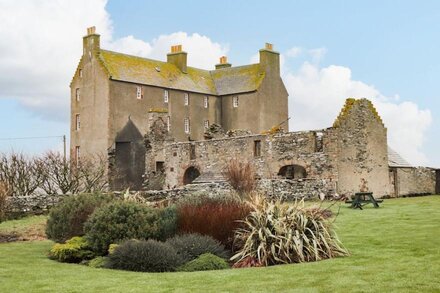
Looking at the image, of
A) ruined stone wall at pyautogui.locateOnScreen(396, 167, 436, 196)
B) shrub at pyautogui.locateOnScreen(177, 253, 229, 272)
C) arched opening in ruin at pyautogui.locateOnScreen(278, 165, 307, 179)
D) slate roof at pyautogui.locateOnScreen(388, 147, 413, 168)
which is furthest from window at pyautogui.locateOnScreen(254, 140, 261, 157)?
shrub at pyautogui.locateOnScreen(177, 253, 229, 272)

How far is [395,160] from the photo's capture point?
41.3m

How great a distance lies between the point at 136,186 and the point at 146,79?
956 cm

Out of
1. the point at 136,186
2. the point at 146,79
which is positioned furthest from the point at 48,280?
the point at 146,79

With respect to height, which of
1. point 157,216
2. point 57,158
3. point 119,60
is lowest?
point 157,216

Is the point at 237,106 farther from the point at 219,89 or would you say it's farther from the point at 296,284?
the point at 296,284

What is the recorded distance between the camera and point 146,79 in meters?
56.0

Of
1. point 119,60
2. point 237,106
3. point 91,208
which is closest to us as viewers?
point 91,208

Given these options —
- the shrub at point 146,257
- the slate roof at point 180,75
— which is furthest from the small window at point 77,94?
the shrub at point 146,257

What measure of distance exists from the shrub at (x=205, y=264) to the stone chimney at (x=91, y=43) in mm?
43358

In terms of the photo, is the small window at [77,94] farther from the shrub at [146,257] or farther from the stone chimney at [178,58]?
the shrub at [146,257]

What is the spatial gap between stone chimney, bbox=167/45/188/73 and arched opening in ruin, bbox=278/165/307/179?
25953 millimetres

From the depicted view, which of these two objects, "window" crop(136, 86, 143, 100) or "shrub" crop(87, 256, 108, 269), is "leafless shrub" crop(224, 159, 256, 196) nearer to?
"shrub" crop(87, 256, 108, 269)

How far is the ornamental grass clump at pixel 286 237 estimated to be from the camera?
14.3 meters

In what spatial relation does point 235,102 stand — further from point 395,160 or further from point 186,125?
point 395,160
